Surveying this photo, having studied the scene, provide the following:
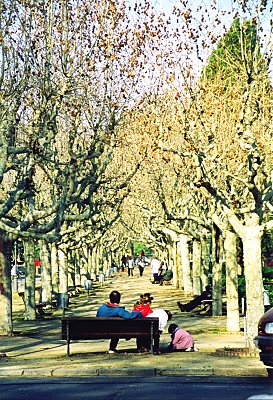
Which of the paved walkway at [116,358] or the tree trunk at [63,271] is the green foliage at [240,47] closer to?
the paved walkway at [116,358]

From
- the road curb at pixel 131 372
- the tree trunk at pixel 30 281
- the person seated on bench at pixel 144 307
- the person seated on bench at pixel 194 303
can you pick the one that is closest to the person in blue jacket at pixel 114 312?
the person seated on bench at pixel 144 307

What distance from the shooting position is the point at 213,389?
45.5 ft

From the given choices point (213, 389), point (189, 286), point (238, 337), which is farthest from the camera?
point (189, 286)

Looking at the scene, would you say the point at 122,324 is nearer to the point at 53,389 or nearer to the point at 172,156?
the point at 53,389

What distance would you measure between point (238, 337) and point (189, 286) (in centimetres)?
2356

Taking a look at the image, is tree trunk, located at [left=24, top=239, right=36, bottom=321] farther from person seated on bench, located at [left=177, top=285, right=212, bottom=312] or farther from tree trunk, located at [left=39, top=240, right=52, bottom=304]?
person seated on bench, located at [left=177, top=285, right=212, bottom=312]

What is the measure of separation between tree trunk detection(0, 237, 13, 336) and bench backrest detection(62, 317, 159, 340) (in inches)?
237

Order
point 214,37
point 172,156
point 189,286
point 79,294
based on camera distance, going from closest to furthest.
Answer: point 214,37 < point 172,156 < point 189,286 < point 79,294

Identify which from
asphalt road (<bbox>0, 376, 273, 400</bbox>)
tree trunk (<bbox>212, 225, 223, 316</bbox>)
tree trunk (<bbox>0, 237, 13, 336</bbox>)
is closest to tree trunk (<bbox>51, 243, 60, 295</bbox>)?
tree trunk (<bbox>212, 225, 223, 316</bbox>)

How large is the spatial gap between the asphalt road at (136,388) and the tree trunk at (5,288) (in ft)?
29.0

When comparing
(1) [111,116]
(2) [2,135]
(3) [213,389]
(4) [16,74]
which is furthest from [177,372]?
(1) [111,116]

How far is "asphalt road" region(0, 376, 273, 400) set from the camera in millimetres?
13008

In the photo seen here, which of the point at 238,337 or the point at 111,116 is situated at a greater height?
the point at 111,116

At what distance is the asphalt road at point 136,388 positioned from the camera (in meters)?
13.0
